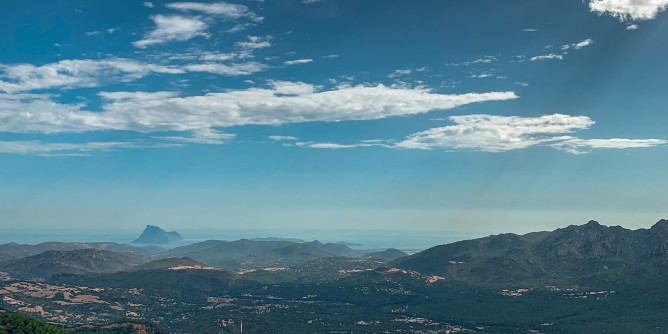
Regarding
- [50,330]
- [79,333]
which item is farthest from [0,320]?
[79,333]

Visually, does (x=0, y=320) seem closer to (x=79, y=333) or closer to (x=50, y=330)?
(x=50, y=330)

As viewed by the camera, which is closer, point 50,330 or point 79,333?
point 50,330

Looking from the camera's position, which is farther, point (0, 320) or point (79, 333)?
point (79, 333)
